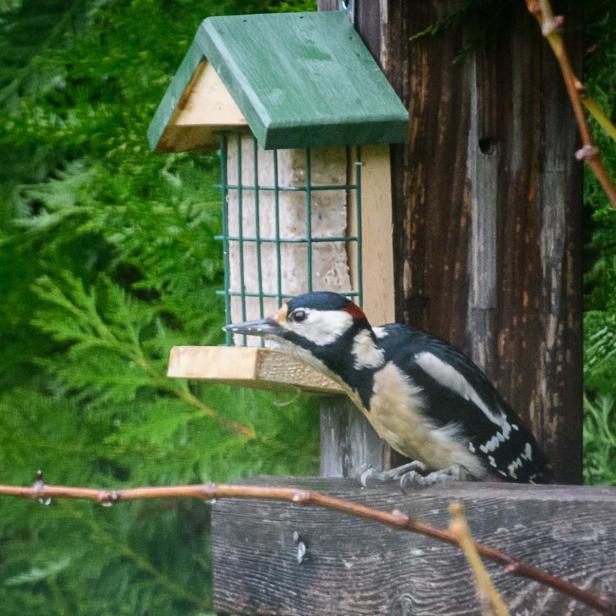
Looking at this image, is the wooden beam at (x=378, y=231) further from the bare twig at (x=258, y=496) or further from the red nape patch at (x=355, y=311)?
the bare twig at (x=258, y=496)

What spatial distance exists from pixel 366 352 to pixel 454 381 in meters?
0.19

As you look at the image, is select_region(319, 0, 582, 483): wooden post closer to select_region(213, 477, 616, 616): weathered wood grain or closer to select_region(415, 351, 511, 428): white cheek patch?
select_region(415, 351, 511, 428): white cheek patch

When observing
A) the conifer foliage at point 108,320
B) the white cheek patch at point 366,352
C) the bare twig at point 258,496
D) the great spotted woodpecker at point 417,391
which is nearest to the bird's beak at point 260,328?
the great spotted woodpecker at point 417,391

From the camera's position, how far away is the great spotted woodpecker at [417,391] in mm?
2473

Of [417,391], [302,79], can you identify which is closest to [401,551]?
[417,391]

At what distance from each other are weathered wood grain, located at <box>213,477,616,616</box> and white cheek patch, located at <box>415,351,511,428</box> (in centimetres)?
42

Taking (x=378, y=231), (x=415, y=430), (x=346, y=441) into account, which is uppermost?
(x=378, y=231)

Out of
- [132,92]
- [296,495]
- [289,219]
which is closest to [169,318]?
[132,92]

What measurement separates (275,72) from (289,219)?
1.07ft

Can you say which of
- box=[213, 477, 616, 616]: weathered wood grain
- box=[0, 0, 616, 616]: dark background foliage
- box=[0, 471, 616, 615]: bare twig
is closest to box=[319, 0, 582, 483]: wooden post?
box=[0, 0, 616, 616]: dark background foliage

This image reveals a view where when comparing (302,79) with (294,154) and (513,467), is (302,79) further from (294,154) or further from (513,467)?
(513,467)

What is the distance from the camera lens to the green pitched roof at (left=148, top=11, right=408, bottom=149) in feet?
7.99

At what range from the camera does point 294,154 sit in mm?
2668

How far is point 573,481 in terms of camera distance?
2.70 metres
